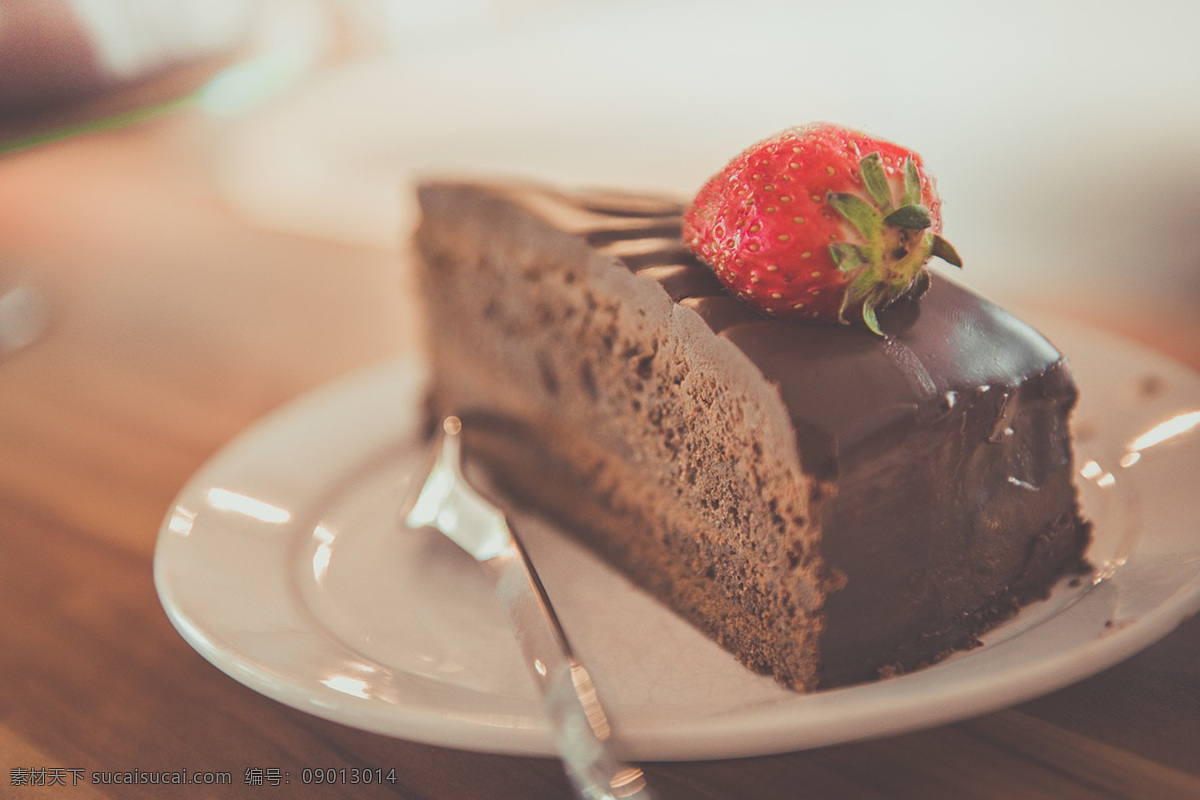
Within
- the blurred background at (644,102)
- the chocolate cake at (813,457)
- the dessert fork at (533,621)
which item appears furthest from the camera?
the blurred background at (644,102)

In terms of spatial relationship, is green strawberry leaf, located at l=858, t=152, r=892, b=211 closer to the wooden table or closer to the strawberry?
the strawberry

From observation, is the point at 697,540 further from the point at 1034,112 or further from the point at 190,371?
the point at 1034,112

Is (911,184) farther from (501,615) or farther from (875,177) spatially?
(501,615)

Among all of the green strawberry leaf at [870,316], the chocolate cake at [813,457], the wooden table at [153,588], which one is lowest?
the wooden table at [153,588]

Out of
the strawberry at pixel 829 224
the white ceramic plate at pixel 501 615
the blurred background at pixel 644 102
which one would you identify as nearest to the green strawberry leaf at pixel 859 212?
the strawberry at pixel 829 224

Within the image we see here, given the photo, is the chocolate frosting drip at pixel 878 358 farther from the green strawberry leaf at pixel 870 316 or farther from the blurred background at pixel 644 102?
the blurred background at pixel 644 102

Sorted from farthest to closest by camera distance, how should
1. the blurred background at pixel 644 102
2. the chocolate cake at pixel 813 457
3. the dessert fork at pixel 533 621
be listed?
1. the blurred background at pixel 644 102
2. the chocolate cake at pixel 813 457
3. the dessert fork at pixel 533 621

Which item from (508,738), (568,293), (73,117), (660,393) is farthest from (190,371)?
(508,738)
